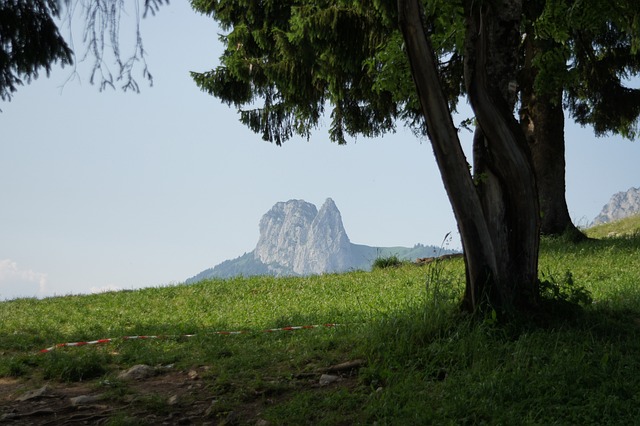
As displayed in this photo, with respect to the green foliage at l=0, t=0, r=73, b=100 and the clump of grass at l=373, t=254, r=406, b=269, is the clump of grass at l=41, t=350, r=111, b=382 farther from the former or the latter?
the clump of grass at l=373, t=254, r=406, b=269

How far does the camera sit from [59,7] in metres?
5.73

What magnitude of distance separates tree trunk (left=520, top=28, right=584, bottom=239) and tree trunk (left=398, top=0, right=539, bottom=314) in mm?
9493

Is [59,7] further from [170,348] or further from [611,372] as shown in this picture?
[611,372]

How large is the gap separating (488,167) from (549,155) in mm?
9963

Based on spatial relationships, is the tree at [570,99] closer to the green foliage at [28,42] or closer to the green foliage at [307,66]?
the green foliage at [307,66]

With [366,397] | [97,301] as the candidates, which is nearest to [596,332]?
[366,397]

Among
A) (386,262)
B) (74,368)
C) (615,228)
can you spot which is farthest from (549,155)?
(74,368)

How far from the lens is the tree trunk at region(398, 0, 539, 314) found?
6.86m

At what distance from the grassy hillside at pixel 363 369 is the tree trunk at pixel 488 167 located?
405 mm

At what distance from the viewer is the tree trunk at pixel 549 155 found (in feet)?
54.0

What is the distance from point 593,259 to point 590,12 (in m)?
5.67

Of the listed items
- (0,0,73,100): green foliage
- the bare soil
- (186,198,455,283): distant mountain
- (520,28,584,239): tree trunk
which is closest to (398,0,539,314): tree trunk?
the bare soil

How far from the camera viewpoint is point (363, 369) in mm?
6109

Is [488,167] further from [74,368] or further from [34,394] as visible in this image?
[34,394]
